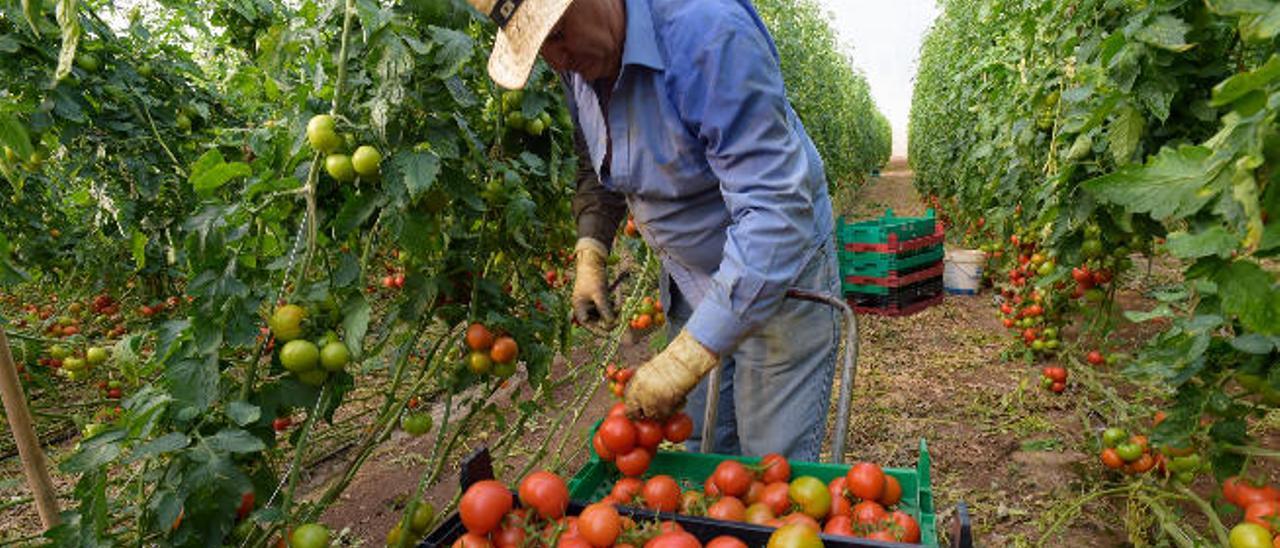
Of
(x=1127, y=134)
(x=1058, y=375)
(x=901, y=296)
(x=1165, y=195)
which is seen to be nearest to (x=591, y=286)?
(x=1165, y=195)

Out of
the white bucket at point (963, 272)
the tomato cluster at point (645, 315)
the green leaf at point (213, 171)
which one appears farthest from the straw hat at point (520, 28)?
the white bucket at point (963, 272)

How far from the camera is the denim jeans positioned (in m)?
1.99

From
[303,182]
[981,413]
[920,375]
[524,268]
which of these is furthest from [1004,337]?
[303,182]

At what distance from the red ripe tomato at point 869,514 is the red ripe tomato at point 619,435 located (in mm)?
464

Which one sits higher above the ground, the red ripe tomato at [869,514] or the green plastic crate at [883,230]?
the red ripe tomato at [869,514]

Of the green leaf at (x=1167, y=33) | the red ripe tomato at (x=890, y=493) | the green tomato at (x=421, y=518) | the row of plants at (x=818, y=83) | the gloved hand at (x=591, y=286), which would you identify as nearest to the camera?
the red ripe tomato at (x=890, y=493)

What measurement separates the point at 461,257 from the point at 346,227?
452 millimetres

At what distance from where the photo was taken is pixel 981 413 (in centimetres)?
392

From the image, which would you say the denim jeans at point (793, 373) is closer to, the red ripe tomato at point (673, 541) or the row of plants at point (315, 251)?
the row of plants at point (315, 251)

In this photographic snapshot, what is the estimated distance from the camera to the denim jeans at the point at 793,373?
199cm

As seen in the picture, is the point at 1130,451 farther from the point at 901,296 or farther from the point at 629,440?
the point at 901,296

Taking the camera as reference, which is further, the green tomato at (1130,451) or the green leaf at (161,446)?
the green tomato at (1130,451)

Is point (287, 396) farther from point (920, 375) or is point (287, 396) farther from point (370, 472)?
point (920, 375)

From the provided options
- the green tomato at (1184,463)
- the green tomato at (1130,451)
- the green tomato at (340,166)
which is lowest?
the green tomato at (1130,451)
